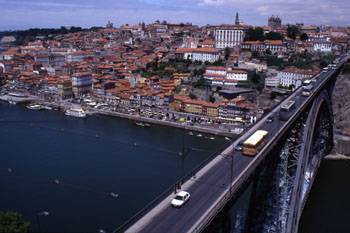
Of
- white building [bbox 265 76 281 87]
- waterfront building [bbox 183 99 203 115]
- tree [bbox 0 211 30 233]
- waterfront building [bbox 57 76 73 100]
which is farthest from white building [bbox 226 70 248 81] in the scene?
tree [bbox 0 211 30 233]

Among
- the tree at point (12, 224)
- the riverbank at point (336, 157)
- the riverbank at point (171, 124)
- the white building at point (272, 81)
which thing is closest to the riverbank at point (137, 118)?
the riverbank at point (171, 124)

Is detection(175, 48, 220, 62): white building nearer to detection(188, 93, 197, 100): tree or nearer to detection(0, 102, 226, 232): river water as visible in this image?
detection(188, 93, 197, 100): tree

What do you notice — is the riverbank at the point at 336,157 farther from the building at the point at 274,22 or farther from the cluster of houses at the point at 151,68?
the building at the point at 274,22

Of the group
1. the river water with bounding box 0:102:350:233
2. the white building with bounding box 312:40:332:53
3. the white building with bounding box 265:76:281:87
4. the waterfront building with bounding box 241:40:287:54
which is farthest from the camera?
the waterfront building with bounding box 241:40:287:54

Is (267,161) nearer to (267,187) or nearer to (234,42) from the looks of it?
(267,187)

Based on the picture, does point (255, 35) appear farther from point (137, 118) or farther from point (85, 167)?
point (85, 167)
